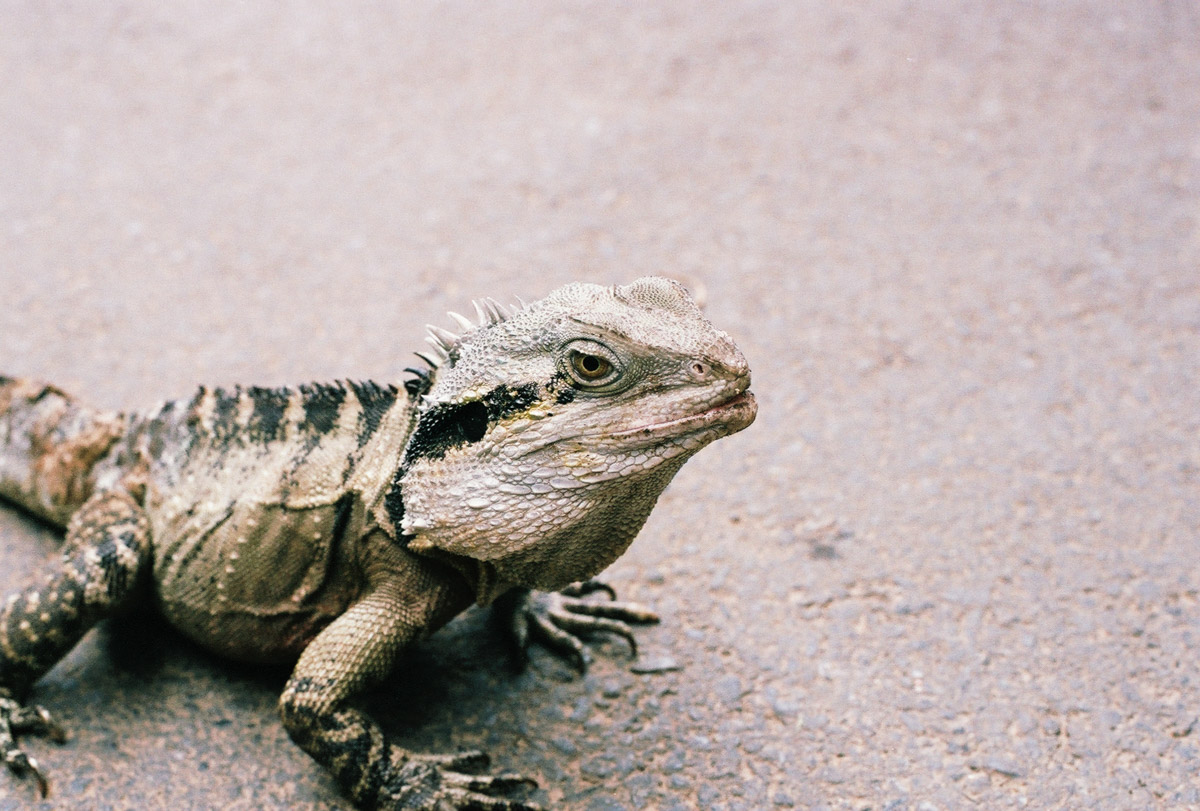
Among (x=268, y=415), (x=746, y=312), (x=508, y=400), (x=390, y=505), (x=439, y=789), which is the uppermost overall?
(x=508, y=400)

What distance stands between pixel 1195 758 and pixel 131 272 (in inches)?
184

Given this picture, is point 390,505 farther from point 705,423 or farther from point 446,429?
point 705,423

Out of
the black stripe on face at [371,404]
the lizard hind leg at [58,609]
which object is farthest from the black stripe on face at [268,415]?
the lizard hind leg at [58,609]

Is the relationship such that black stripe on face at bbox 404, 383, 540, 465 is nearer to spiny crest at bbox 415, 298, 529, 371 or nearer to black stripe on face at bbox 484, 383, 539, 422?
black stripe on face at bbox 484, 383, 539, 422

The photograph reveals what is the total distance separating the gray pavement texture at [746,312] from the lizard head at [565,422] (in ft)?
2.56

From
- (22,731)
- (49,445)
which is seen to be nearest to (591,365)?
(22,731)

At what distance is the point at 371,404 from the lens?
114 inches

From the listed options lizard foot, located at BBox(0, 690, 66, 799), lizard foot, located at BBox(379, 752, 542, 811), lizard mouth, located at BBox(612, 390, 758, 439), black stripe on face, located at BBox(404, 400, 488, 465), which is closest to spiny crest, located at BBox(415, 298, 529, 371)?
black stripe on face, located at BBox(404, 400, 488, 465)

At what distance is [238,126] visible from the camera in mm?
6020

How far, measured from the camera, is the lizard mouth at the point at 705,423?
2379mm

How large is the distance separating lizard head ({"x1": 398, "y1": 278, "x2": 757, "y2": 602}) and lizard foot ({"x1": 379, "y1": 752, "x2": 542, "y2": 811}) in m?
0.56

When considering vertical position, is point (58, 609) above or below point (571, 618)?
above

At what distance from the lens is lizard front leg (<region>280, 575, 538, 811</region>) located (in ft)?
8.81

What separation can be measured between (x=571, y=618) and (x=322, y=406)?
3.36ft
